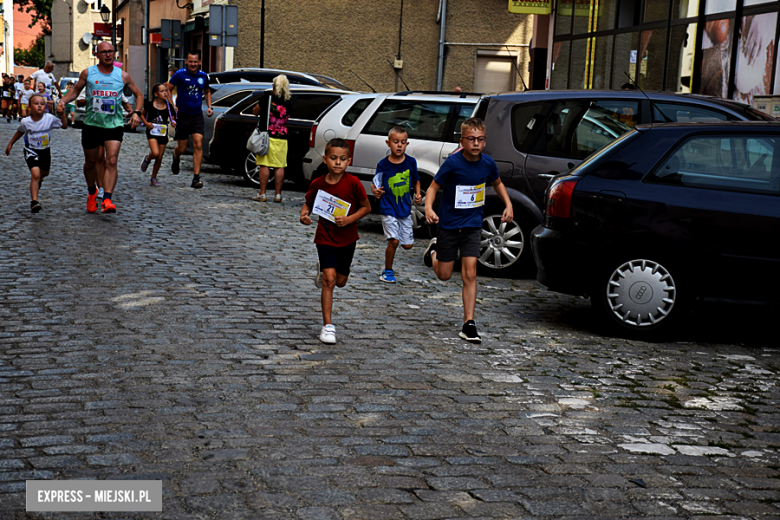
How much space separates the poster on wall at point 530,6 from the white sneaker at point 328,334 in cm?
1833

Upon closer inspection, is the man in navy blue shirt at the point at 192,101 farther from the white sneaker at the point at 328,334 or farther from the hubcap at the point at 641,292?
the hubcap at the point at 641,292

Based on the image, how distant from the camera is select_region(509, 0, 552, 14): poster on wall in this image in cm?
2333

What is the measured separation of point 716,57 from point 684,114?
827cm

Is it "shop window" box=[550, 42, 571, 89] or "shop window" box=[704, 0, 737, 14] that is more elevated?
"shop window" box=[704, 0, 737, 14]

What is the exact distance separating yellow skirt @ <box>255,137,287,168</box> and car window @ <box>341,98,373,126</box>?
1325 millimetres

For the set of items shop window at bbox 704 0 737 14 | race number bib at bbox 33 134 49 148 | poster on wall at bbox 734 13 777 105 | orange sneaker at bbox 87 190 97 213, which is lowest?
orange sneaker at bbox 87 190 97 213

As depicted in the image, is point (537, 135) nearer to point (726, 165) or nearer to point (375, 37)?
point (726, 165)

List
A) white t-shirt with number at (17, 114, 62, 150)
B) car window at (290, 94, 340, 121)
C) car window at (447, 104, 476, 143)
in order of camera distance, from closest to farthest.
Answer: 1. car window at (447, 104, 476, 143)
2. white t-shirt with number at (17, 114, 62, 150)
3. car window at (290, 94, 340, 121)

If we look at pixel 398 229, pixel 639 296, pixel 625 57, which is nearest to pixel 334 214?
pixel 639 296

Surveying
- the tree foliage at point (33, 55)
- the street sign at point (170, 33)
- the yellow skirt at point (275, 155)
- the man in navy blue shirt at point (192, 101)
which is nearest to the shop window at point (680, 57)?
the yellow skirt at point (275, 155)

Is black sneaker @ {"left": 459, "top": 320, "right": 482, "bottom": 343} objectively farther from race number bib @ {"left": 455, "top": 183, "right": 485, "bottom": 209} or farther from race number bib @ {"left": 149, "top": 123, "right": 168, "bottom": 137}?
race number bib @ {"left": 149, "top": 123, "right": 168, "bottom": 137}

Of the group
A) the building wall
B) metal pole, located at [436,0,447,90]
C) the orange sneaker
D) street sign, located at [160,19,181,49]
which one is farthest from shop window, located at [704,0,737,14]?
street sign, located at [160,19,181,49]

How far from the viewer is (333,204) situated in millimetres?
6484

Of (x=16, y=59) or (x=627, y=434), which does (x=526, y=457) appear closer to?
(x=627, y=434)
